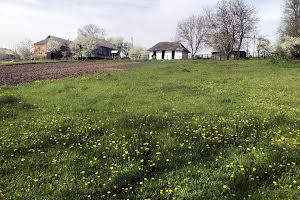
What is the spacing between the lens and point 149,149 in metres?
9.45

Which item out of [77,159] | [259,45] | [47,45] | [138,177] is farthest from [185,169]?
[47,45]

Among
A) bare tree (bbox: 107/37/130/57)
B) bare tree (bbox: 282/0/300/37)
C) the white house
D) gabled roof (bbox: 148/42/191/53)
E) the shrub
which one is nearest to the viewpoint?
the shrub

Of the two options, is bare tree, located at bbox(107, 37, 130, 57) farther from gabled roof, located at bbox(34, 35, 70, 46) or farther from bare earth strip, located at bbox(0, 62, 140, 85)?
bare earth strip, located at bbox(0, 62, 140, 85)

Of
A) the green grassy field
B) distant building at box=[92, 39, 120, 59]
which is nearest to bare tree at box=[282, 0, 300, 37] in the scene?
the green grassy field

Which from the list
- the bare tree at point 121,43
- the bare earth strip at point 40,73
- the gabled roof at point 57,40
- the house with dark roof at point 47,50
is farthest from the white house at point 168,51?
the bare earth strip at point 40,73

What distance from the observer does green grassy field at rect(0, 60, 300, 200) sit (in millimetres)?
7180

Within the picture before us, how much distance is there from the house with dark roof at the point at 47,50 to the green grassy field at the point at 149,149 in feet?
333

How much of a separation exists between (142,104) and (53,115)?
15.6 ft

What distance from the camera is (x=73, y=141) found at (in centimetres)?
1029

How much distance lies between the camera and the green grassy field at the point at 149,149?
283 inches

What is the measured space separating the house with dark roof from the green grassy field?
3992 inches

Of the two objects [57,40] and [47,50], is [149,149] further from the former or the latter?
[47,50]

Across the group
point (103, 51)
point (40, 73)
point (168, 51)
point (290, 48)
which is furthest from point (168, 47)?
point (40, 73)

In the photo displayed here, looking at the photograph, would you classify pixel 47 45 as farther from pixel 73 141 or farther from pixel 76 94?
pixel 73 141
